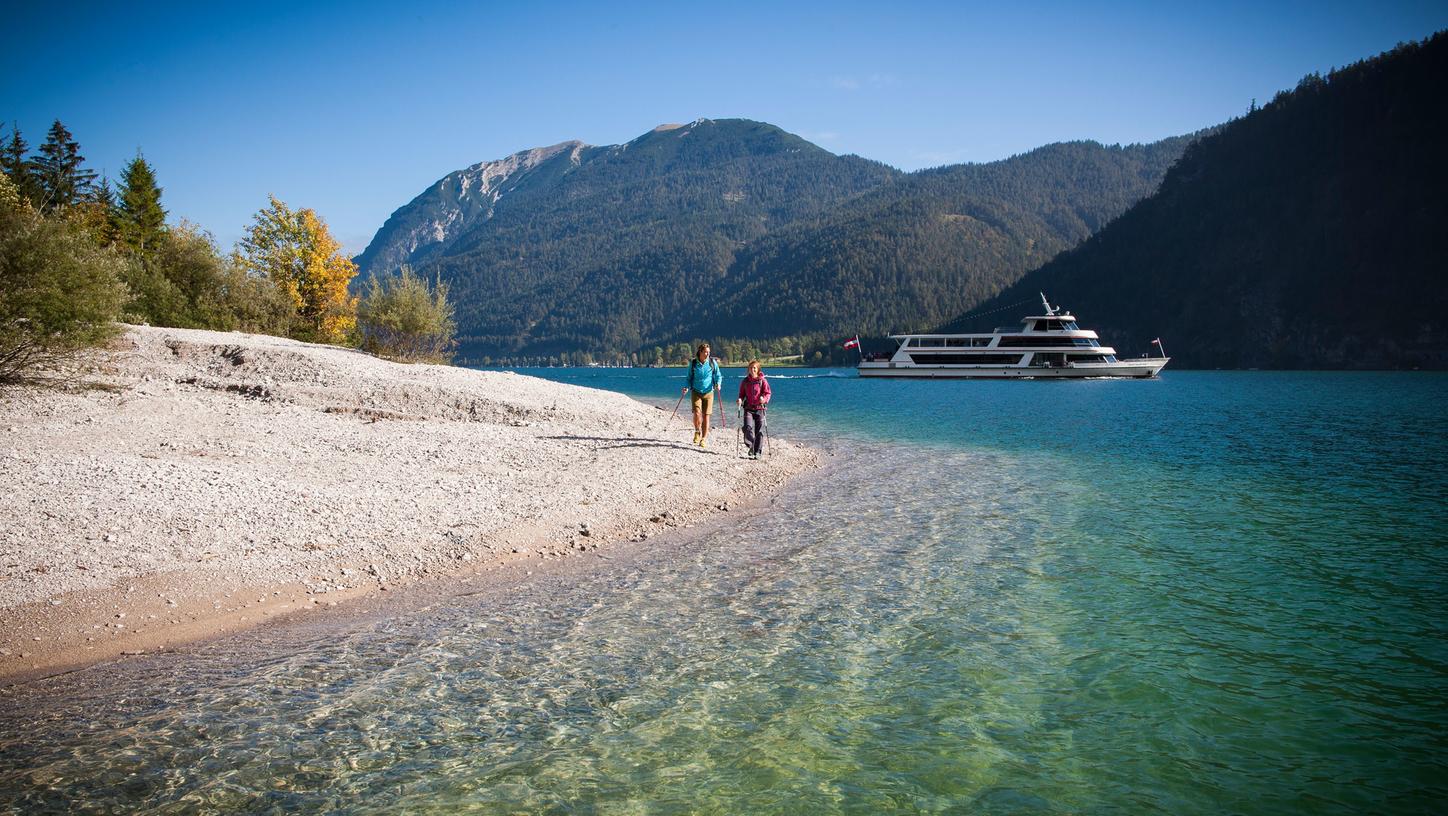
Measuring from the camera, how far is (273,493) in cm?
1264

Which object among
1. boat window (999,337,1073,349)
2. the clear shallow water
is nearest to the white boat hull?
boat window (999,337,1073,349)

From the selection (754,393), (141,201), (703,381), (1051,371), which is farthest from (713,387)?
(1051,371)

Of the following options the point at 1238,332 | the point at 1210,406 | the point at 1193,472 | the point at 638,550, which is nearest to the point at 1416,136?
the point at 1238,332

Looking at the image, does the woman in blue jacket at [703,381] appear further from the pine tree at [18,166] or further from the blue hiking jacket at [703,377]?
the pine tree at [18,166]

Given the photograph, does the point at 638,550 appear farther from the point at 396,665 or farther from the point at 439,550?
the point at 396,665

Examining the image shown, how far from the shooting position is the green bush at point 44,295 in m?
18.0

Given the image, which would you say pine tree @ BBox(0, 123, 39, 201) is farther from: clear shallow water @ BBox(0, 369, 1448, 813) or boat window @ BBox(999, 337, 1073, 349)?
boat window @ BBox(999, 337, 1073, 349)

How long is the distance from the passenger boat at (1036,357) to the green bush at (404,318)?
63508 millimetres

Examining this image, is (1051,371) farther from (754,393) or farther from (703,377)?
(703,377)

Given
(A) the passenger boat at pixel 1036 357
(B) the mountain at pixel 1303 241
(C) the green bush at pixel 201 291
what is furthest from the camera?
(B) the mountain at pixel 1303 241

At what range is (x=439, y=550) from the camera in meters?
11.9

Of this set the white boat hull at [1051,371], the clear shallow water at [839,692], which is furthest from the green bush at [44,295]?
the white boat hull at [1051,371]

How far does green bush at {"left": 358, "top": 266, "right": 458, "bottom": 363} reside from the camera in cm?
4594

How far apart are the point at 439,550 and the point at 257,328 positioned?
40.6 m
